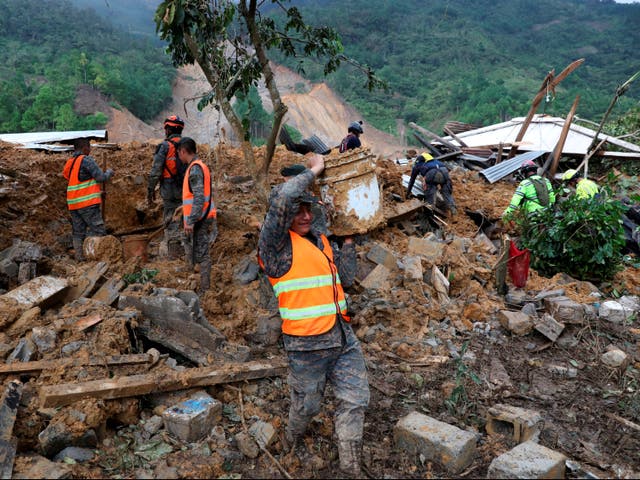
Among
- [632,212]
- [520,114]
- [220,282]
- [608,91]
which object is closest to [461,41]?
[608,91]

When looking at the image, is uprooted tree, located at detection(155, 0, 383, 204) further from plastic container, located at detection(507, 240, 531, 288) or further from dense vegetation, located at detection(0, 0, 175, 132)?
dense vegetation, located at detection(0, 0, 175, 132)

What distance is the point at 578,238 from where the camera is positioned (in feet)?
22.3

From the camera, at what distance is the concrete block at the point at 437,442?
315cm

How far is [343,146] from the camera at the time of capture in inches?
333

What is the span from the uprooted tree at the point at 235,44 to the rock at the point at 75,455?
2931 mm

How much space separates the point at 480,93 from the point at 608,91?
38.8 feet

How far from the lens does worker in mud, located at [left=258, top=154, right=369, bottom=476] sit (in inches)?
119

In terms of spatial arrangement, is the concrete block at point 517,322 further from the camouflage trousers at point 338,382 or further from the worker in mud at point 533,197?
the camouflage trousers at point 338,382

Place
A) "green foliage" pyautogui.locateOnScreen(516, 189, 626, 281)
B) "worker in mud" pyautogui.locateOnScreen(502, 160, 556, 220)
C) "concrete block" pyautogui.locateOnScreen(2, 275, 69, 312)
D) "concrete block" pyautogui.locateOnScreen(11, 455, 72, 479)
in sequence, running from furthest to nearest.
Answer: "worker in mud" pyautogui.locateOnScreen(502, 160, 556, 220), "green foliage" pyautogui.locateOnScreen(516, 189, 626, 281), "concrete block" pyautogui.locateOnScreen(2, 275, 69, 312), "concrete block" pyautogui.locateOnScreen(11, 455, 72, 479)

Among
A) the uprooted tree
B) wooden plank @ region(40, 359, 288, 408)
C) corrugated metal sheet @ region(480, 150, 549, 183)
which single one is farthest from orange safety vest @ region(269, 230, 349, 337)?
corrugated metal sheet @ region(480, 150, 549, 183)

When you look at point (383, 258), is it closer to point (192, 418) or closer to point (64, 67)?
point (192, 418)

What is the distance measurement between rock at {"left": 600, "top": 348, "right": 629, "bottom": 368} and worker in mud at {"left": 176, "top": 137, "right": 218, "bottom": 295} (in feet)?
13.6

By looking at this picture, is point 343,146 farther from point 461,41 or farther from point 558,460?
point 461,41

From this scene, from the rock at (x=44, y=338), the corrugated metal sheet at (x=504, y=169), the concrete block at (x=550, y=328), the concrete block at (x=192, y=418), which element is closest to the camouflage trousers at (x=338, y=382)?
the concrete block at (x=192, y=418)
